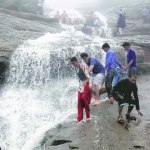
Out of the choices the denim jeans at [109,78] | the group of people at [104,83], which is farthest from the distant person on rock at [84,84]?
the denim jeans at [109,78]

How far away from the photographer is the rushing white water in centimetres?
1228

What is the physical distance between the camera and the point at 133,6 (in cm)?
3041

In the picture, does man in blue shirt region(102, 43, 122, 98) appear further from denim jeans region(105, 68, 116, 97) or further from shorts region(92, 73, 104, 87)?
shorts region(92, 73, 104, 87)

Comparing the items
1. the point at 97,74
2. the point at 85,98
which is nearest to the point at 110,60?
the point at 97,74

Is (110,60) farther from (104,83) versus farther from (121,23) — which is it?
(121,23)

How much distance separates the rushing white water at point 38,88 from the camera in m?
12.3

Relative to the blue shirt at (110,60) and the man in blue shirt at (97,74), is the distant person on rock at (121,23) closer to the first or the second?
the blue shirt at (110,60)

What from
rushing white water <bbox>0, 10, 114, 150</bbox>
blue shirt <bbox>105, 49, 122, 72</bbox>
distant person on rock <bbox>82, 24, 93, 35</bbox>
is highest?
distant person on rock <bbox>82, 24, 93, 35</bbox>

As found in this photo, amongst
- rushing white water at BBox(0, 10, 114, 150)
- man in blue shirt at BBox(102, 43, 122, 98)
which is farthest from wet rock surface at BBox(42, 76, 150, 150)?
rushing white water at BBox(0, 10, 114, 150)

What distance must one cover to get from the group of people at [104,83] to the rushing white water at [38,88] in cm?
203

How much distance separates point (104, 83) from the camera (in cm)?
1203

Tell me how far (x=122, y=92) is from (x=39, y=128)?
366 cm

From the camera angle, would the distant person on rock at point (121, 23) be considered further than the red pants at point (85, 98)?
Yes

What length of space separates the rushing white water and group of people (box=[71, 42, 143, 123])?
2032 mm
